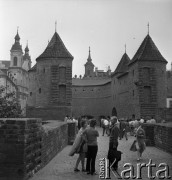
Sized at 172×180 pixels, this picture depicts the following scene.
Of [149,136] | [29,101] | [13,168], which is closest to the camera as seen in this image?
[13,168]

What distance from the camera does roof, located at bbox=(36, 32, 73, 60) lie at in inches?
1786

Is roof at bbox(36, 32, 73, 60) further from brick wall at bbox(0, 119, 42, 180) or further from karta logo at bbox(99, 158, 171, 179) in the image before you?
brick wall at bbox(0, 119, 42, 180)

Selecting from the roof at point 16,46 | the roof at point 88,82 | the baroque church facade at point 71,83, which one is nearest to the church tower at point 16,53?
the roof at point 16,46

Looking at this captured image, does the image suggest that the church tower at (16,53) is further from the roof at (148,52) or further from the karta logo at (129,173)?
the karta logo at (129,173)

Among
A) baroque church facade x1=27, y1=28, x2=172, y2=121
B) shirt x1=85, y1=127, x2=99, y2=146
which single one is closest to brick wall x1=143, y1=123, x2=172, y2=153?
shirt x1=85, y1=127, x2=99, y2=146

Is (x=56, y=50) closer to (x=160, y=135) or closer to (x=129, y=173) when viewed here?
(x=160, y=135)

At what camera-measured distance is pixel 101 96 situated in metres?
75.8

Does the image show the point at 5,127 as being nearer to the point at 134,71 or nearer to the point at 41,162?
the point at 41,162

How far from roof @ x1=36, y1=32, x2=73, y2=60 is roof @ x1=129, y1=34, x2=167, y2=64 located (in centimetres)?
874

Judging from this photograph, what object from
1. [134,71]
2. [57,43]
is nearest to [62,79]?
[57,43]

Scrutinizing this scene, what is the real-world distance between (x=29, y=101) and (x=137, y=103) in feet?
59.9

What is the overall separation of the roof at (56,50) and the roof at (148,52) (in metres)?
8.74

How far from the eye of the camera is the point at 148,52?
4497cm

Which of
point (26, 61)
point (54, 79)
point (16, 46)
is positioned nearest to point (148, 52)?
point (54, 79)
